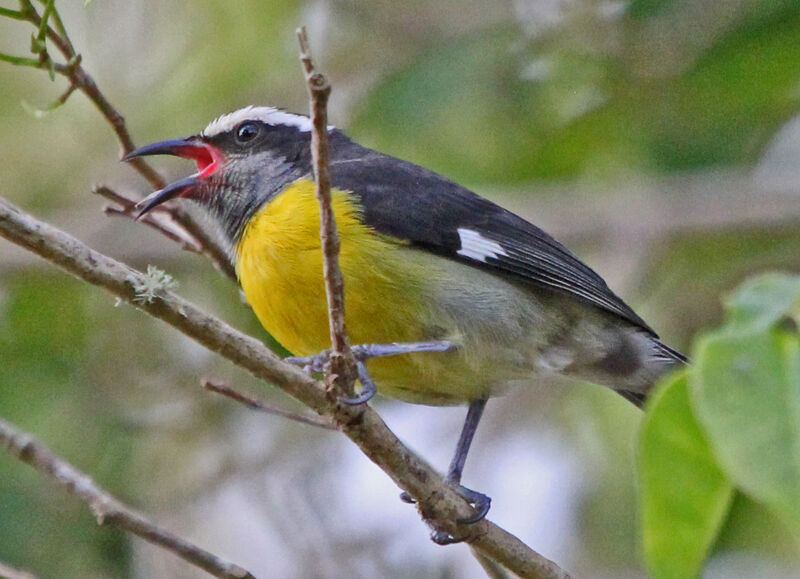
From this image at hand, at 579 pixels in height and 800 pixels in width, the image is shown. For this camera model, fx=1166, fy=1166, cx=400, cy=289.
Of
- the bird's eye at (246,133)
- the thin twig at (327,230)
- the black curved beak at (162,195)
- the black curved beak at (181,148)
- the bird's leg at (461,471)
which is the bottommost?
the thin twig at (327,230)

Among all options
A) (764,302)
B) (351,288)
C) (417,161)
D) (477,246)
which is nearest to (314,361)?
(351,288)

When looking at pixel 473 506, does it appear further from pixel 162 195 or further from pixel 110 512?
pixel 162 195

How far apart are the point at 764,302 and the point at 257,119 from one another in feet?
8.43

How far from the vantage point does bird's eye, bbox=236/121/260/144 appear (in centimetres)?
435

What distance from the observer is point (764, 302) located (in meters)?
2.24

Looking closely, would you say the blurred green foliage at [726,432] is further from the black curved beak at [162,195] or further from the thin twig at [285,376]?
the black curved beak at [162,195]

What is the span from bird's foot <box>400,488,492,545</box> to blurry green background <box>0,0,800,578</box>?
4.38ft

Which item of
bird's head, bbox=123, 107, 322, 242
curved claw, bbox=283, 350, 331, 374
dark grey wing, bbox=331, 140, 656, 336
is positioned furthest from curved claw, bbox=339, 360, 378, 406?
bird's head, bbox=123, 107, 322, 242

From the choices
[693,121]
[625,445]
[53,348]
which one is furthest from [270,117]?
[625,445]

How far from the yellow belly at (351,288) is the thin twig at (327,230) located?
78 centimetres

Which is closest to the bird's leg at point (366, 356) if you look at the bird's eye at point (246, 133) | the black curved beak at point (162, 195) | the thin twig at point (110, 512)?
the thin twig at point (110, 512)

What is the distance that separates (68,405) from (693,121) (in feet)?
10.6

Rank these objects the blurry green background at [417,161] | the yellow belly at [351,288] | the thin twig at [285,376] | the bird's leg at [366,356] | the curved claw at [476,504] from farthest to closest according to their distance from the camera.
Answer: the blurry green background at [417,161] → the yellow belly at [351,288] → the curved claw at [476,504] → the bird's leg at [366,356] → the thin twig at [285,376]

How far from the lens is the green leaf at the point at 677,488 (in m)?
2.43
